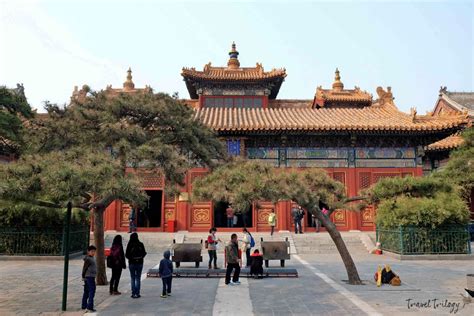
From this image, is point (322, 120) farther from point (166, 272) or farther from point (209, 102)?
point (166, 272)

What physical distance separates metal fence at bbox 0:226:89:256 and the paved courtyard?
2.29m

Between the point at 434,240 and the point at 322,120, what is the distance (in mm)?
8506

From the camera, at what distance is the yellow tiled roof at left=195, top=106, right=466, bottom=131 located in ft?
62.4

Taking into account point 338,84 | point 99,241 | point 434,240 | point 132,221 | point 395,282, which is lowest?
point 395,282

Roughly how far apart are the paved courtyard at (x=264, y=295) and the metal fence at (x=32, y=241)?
229 cm

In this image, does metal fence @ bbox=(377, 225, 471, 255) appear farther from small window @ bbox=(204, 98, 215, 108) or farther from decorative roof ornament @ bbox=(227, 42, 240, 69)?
decorative roof ornament @ bbox=(227, 42, 240, 69)

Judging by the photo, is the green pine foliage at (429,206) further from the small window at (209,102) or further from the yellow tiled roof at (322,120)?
the small window at (209,102)

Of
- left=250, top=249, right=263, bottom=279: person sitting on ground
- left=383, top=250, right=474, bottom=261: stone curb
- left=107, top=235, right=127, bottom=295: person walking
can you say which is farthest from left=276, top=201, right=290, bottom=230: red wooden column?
left=107, top=235, right=127, bottom=295: person walking

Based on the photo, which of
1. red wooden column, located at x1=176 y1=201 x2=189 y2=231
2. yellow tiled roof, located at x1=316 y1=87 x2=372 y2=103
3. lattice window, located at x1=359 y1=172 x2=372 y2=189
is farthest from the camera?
yellow tiled roof, located at x1=316 y1=87 x2=372 y2=103

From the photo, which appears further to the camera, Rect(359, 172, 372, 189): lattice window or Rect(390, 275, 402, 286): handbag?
Rect(359, 172, 372, 189): lattice window

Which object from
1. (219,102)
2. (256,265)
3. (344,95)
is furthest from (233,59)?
(256,265)

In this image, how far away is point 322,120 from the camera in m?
20.9

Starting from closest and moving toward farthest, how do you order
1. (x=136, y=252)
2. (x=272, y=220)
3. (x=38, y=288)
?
(x=136, y=252)
(x=38, y=288)
(x=272, y=220)

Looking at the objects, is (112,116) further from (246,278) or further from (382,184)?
(382,184)
